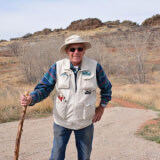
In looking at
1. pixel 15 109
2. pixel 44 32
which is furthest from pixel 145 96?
pixel 44 32

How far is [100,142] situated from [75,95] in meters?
2.85

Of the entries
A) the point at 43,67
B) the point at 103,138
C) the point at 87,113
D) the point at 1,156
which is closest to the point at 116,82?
the point at 43,67

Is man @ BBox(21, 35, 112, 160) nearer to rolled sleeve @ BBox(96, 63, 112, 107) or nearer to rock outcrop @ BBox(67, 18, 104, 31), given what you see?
rolled sleeve @ BBox(96, 63, 112, 107)

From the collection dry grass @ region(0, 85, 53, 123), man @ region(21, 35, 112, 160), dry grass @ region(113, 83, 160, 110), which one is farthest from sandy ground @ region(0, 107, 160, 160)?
dry grass @ region(113, 83, 160, 110)

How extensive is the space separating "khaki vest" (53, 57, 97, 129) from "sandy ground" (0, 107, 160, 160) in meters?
1.81

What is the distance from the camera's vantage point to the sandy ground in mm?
4125

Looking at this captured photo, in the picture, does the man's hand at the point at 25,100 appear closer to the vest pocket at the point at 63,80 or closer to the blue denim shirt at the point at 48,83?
the blue denim shirt at the point at 48,83

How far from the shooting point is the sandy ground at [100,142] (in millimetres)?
4125

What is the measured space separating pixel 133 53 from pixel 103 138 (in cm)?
1632

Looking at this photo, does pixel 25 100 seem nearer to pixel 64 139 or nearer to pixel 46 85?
pixel 46 85

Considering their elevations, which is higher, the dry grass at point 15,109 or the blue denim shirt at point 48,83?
the blue denim shirt at point 48,83

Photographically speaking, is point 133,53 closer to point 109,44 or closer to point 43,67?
point 43,67

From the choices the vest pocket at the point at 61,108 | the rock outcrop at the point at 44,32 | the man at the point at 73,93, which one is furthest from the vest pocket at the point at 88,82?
the rock outcrop at the point at 44,32

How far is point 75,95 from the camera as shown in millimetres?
2332
